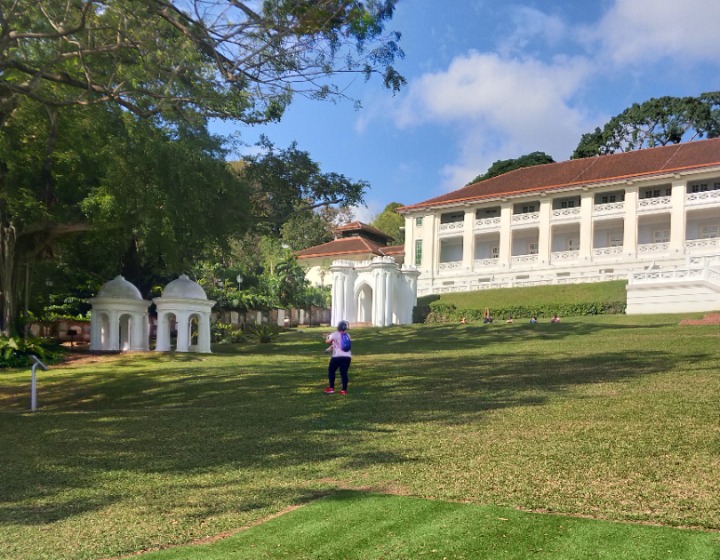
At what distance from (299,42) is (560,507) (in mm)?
11461

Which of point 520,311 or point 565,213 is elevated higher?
point 565,213

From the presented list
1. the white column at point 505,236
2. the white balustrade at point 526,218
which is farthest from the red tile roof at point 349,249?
the white balustrade at point 526,218

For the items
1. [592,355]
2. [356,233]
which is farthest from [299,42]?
[356,233]

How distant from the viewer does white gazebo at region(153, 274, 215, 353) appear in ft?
85.9

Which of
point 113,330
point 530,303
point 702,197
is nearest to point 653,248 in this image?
point 702,197

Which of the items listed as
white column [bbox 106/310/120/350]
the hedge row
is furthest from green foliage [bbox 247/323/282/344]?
the hedge row

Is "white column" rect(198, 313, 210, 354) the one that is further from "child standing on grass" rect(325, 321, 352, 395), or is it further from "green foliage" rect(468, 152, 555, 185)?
"green foliage" rect(468, 152, 555, 185)

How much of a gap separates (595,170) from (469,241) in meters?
10.2

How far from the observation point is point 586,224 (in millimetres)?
47562

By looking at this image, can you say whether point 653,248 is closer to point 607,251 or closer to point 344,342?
point 607,251

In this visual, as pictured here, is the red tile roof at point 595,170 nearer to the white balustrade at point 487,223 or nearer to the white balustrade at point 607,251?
the white balustrade at point 487,223

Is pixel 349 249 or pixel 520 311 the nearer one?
pixel 520 311

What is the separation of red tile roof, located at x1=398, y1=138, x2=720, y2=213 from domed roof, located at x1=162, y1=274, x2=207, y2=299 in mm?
29260

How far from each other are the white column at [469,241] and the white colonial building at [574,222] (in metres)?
0.07
